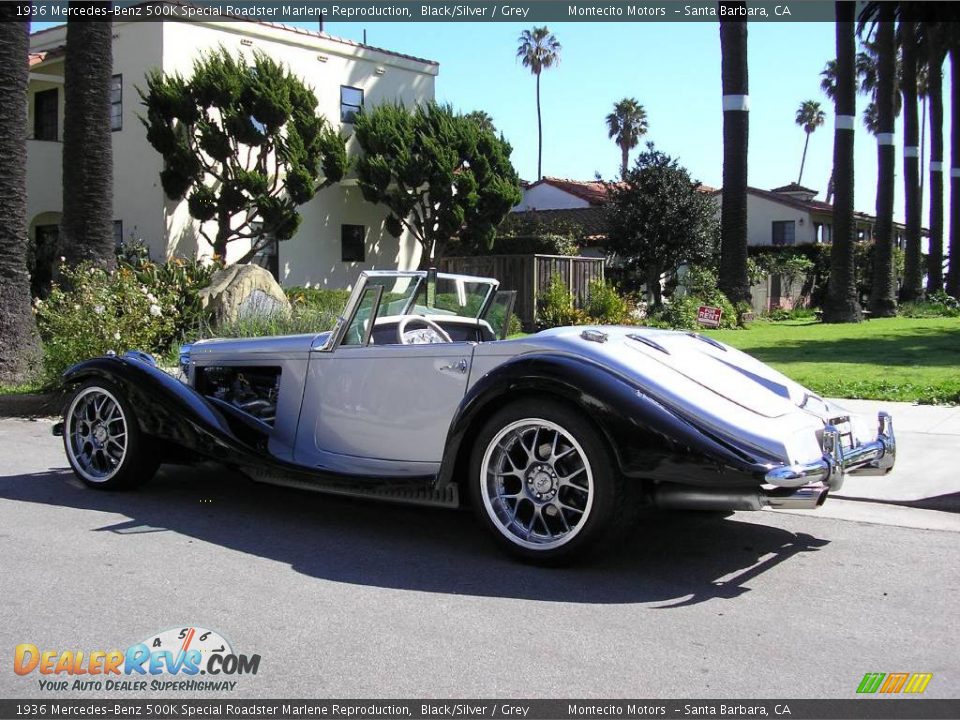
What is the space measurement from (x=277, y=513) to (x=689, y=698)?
333 centimetres

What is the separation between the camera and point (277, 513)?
19.2 feet

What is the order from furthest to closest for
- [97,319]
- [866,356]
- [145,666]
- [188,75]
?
[188,75] → [866,356] → [97,319] → [145,666]

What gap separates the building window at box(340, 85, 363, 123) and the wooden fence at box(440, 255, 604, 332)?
7134 mm

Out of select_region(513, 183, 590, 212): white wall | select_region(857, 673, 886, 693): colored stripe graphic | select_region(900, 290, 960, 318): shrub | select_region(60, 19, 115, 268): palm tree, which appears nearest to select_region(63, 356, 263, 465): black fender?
select_region(857, 673, 886, 693): colored stripe graphic

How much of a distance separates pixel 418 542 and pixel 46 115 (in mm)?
25386

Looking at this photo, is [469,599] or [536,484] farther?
[536,484]

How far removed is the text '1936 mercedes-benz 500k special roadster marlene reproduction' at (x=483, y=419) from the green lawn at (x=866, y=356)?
5.94 metres

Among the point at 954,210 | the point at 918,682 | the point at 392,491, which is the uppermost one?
the point at 954,210

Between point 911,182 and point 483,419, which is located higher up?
point 911,182

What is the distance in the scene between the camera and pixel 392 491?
4.99 metres

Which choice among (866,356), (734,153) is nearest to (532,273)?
(734,153)

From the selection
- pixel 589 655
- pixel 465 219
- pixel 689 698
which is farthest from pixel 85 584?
pixel 465 219

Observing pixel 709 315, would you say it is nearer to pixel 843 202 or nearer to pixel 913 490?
pixel 843 202

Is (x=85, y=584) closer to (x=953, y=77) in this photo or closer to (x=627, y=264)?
(x=627, y=264)
